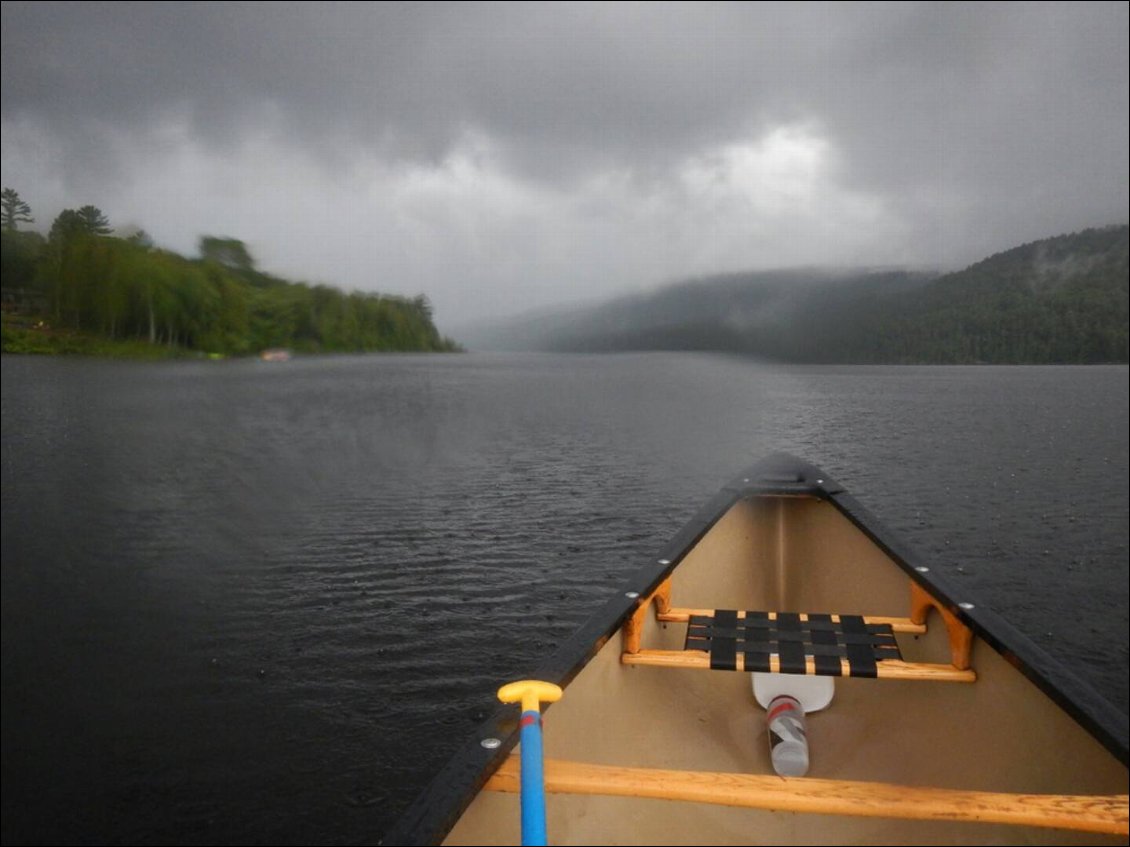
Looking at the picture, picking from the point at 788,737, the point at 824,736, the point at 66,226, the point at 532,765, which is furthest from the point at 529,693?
the point at 66,226

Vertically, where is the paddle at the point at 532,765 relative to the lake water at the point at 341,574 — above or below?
above

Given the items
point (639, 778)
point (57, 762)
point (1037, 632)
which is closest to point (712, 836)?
point (639, 778)

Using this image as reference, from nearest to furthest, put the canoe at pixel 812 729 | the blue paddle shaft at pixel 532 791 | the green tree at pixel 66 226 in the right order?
1. the blue paddle shaft at pixel 532 791
2. the canoe at pixel 812 729
3. the green tree at pixel 66 226

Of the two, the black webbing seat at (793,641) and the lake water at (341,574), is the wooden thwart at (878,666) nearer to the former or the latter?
the black webbing seat at (793,641)

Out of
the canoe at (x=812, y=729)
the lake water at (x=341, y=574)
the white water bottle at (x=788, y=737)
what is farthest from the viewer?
the lake water at (x=341, y=574)

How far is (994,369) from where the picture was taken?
169250mm

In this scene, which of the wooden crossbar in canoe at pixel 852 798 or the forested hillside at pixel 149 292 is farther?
the forested hillside at pixel 149 292

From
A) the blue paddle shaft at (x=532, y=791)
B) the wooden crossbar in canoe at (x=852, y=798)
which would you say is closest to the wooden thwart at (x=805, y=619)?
the wooden crossbar in canoe at (x=852, y=798)

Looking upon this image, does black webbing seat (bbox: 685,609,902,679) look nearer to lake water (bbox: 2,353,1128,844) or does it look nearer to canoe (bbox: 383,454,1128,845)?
canoe (bbox: 383,454,1128,845)

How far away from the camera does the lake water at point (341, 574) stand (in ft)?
30.2

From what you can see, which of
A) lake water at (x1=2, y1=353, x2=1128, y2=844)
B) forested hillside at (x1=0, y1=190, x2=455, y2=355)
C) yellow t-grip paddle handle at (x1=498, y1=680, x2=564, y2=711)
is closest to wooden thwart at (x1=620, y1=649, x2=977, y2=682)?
yellow t-grip paddle handle at (x1=498, y1=680, x2=564, y2=711)

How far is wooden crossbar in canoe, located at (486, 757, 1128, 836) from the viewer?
243cm

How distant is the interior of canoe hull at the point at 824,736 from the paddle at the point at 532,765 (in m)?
0.35

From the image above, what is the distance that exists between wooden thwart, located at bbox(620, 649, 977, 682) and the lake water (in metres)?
Answer: 5.61
